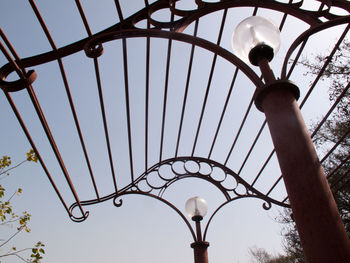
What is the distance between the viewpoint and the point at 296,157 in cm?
148

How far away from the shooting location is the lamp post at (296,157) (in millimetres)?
1225

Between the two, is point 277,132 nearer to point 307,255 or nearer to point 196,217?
point 307,255

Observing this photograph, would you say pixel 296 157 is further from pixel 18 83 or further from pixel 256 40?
pixel 18 83

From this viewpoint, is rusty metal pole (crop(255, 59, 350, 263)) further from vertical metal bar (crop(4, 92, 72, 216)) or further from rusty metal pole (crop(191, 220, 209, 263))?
rusty metal pole (crop(191, 220, 209, 263))

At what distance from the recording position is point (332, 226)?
1.24 metres

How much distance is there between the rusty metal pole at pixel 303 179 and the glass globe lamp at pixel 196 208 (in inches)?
113

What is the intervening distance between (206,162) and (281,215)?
1168cm

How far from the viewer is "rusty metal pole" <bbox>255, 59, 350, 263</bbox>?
1.21 meters

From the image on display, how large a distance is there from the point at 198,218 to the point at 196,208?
0.16 m

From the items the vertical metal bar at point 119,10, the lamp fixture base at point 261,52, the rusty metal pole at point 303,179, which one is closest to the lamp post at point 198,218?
the rusty metal pole at point 303,179

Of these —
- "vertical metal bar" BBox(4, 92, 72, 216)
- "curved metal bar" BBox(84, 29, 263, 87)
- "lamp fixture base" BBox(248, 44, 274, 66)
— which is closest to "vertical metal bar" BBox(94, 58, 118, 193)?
"curved metal bar" BBox(84, 29, 263, 87)

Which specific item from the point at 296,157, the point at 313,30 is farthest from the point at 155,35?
the point at 296,157

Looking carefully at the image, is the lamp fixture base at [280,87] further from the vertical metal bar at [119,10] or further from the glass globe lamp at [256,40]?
the vertical metal bar at [119,10]

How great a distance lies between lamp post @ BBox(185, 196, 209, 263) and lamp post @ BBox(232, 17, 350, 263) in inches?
111
